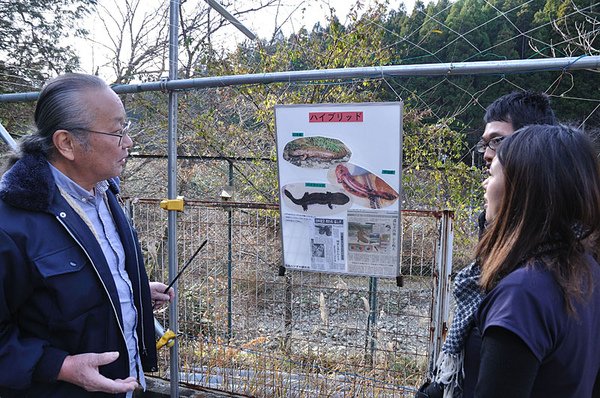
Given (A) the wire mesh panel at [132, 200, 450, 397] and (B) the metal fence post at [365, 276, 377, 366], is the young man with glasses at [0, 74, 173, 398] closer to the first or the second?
(A) the wire mesh panel at [132, 200, 450, 397]

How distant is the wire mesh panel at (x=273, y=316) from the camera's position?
8.96 ft

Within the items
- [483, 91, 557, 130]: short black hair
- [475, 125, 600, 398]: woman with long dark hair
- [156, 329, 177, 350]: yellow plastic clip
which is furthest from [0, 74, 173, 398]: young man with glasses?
[483, 91, 557, 130]: short black hair

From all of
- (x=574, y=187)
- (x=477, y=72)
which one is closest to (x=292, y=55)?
(x=477, y=72)

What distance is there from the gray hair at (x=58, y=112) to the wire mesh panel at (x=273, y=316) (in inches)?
47.5

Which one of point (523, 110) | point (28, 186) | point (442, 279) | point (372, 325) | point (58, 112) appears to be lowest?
point (372, 325)

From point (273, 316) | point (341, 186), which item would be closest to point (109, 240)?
point (341, 186)

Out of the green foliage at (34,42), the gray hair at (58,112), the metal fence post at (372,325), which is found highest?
the green foliage at (34,42)

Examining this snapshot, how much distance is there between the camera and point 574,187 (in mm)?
1084

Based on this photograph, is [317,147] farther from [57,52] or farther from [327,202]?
[57,52]

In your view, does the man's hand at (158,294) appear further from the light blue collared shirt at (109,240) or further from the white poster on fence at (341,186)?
the white poster on fence at (341,186)

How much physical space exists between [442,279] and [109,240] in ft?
5.75

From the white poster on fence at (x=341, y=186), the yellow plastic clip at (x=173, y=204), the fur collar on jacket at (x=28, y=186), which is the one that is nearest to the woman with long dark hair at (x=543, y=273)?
the white poster on fence at (x=341, y=186)

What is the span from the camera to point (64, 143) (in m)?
1.53

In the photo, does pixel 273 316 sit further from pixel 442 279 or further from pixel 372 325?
pixel 442 279
